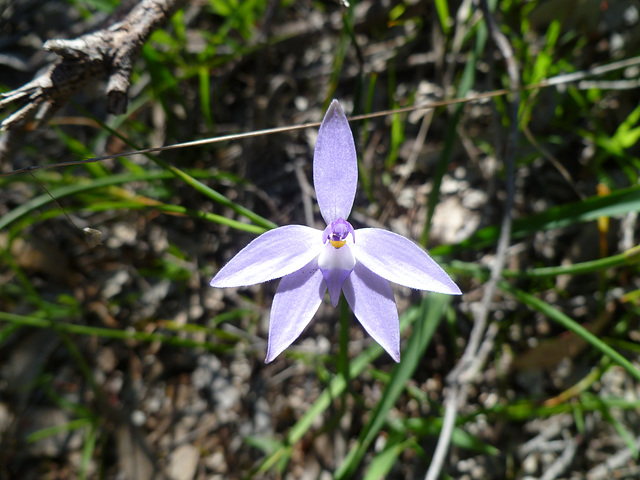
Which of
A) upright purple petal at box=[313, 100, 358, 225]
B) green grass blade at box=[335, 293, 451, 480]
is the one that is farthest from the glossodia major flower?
green grass blade at box=[335, 293, 451, 480]

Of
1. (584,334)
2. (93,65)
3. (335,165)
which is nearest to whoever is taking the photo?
(335,165)

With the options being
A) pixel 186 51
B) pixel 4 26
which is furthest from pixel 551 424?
pixel 4 26

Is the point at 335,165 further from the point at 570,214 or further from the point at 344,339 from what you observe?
the point at 570,214

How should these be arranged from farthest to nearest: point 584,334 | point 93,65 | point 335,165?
point 584,334 → point 93,65 → point 335,165

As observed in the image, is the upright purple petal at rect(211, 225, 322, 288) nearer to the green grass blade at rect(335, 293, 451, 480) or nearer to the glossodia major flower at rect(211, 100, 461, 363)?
the glossodia major flower at rect(211, 100, 461, 363)

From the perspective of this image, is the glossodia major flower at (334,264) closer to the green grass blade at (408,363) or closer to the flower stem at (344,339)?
the flower stem at (344,339)

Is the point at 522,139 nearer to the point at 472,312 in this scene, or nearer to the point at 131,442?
the point at 472,312

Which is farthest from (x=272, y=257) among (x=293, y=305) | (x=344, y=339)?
(x=344, y=339)
